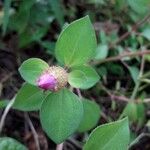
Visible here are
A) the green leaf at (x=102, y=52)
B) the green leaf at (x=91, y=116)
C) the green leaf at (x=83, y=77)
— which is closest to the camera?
the green leaf at (x=83, y=77)

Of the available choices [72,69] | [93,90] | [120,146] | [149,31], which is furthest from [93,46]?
[149,31]

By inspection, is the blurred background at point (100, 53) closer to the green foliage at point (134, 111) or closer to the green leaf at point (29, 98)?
the green foliage at point (134, 111)

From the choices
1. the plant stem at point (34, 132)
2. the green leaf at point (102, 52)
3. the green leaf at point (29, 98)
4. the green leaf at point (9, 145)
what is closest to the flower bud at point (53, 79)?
the green leaf at point (29, 98)

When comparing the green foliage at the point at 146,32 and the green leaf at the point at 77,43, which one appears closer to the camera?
the green leaf at the point at 77,43

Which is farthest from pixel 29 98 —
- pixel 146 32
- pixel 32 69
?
pixel 146 32

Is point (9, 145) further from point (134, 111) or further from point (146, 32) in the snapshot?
point (146, 32)
